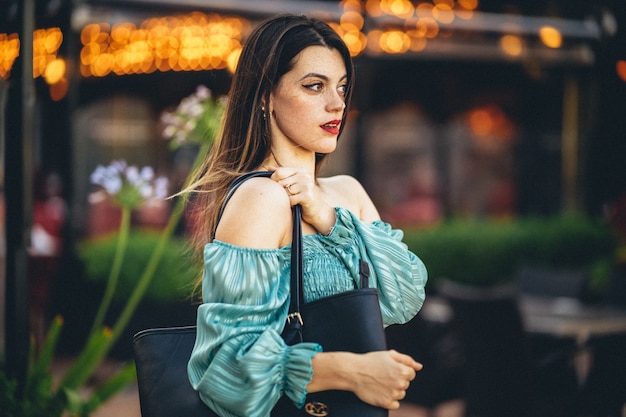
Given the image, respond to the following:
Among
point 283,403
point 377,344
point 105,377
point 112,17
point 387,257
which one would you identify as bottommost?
point 105,377

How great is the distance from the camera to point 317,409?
5.58ft

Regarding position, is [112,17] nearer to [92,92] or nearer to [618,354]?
[92,92]

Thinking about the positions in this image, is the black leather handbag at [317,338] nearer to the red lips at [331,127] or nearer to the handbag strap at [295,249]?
the handbag strap at [295,249]

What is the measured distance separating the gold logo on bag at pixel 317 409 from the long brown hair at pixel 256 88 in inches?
20.1

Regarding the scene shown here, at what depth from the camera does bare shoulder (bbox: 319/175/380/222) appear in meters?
2.08

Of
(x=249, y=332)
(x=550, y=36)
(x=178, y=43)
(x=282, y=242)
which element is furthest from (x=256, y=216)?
(x=178, y=43)

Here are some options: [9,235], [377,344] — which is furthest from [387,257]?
[9,235]

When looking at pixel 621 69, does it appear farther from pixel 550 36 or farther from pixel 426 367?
pixel 426 367

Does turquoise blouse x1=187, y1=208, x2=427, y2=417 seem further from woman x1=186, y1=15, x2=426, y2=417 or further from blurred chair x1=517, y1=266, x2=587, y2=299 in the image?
blurred chair x1=517, y1=266, x2=587, y2=299

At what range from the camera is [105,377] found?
6711mm

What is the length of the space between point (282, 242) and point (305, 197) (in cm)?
11

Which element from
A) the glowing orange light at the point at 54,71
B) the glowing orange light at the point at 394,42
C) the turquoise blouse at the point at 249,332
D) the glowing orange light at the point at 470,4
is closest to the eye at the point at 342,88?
the turquoise blouse at the point at 249,332

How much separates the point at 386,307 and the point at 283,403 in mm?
367

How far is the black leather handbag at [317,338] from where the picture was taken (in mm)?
1693
